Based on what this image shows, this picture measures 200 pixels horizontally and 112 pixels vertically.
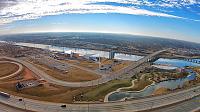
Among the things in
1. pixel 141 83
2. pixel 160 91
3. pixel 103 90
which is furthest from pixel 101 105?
pixel 141 83

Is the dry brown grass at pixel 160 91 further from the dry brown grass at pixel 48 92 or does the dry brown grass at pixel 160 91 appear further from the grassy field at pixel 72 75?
the grassy field at pixel 72 75

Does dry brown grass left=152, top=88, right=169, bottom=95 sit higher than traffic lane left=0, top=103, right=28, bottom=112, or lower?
lower

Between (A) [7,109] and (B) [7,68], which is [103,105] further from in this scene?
(B) [7,68]

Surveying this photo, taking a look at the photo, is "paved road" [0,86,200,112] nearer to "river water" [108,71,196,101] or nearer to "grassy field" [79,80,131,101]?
"grassy field" [79,80,131,101]

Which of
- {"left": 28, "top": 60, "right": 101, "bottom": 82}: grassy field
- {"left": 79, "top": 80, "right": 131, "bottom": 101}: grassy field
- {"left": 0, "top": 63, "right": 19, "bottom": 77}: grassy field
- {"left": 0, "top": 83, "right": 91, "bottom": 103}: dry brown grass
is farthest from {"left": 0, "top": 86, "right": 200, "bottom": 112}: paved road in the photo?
{"left": 0, "top": 63, "right": 19, "bottom": 77}: grassy field

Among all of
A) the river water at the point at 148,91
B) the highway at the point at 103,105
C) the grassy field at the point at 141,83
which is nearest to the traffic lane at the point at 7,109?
the highway at the point at 103,105

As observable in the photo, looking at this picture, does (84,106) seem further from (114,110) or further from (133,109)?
(133,109)
